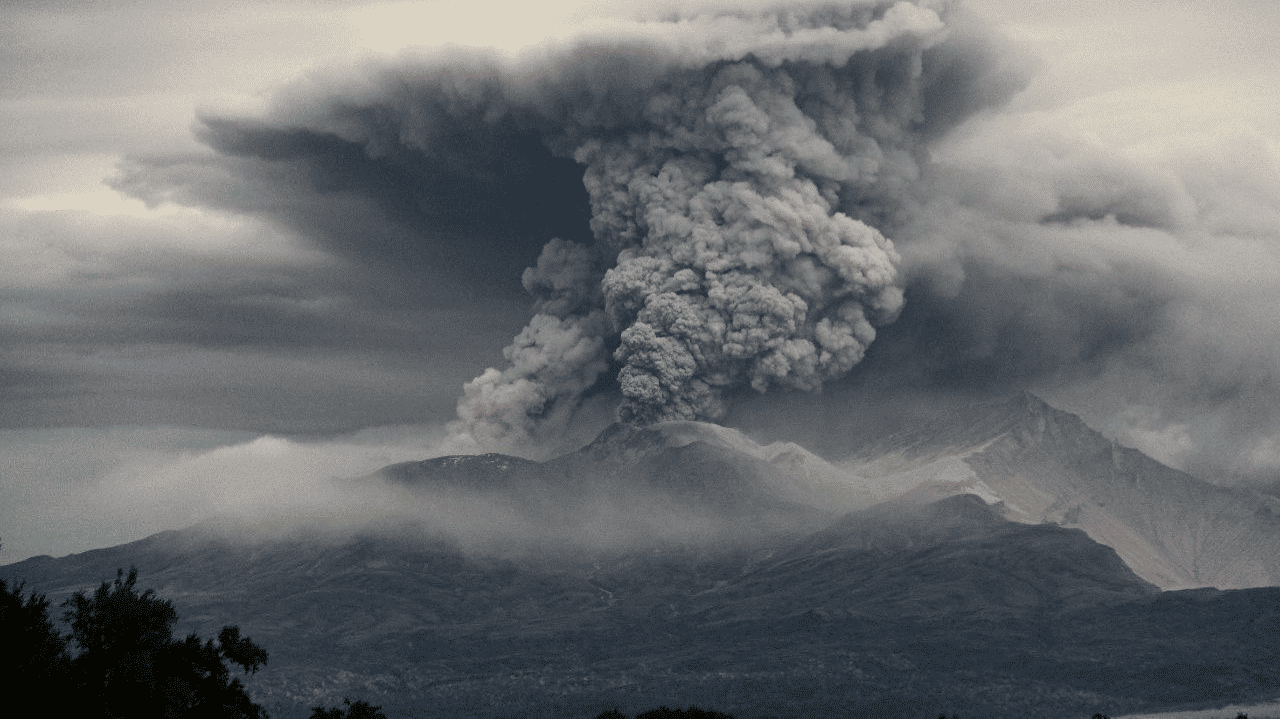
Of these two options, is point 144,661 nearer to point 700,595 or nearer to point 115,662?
point 115,662

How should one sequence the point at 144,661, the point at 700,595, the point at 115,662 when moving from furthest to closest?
the point at 700,595, the point at 115,662, the point at 144,661

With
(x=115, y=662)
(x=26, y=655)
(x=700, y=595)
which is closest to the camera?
(x=26, y=655)

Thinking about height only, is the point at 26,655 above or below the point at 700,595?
below

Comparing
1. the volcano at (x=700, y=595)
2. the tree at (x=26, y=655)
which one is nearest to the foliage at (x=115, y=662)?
the tree at (x=26, y=655)

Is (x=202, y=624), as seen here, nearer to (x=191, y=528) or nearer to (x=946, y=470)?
(x=191, y=528)

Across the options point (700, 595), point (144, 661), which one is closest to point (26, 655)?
point (144, 661)

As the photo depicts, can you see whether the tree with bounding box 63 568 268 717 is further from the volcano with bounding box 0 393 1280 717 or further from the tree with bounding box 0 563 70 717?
the volcano with bounding box 0 393 1280 717

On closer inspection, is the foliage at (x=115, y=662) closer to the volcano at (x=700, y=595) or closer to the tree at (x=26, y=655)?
the tree at (x=26, y=655)
